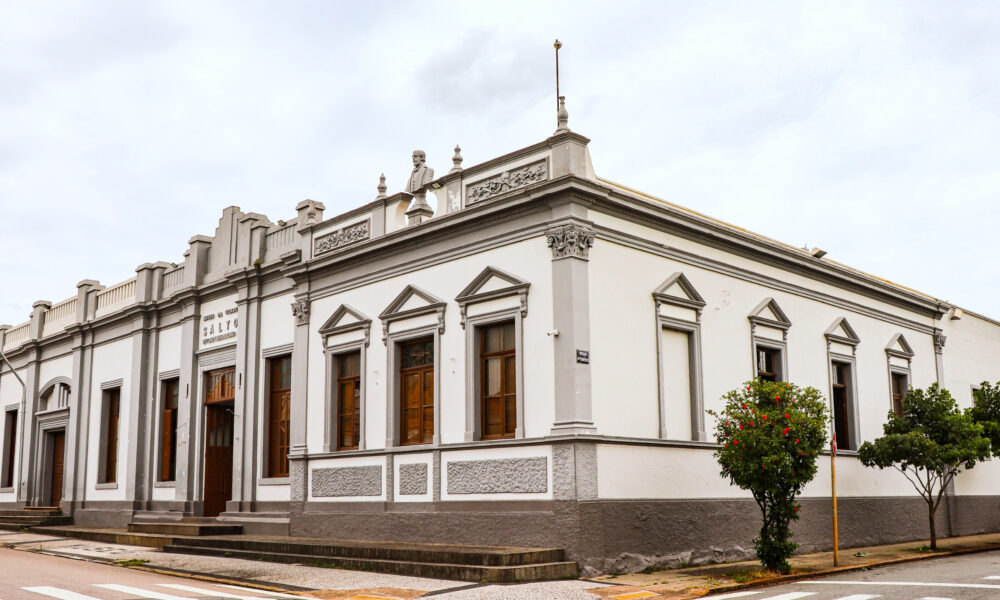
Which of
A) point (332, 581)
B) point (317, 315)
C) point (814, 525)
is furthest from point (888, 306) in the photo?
point (332, 581)

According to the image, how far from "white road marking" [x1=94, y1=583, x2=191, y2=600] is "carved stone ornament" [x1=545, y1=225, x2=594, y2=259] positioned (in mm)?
7268

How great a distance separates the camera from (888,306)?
74.2ft

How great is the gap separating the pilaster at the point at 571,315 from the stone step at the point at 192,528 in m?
9.21

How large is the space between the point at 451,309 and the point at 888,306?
12.0m

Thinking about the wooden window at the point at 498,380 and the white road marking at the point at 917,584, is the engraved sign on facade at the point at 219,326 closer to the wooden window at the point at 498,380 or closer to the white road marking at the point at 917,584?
the wooden window at the point at 498,380

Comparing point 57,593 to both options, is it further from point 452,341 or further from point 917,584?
point 917,584

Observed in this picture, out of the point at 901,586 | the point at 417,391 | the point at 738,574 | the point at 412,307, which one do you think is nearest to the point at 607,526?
the point at 738,574

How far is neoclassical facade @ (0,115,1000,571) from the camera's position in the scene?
14602 mm

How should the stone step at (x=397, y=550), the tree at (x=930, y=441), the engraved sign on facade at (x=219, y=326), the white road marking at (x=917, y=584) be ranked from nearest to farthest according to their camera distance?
the white road marking at (x=917, y=584)
the stone step at (x=397, y=550)
the tree at (x=930, y=441)
the engraved sign on facade at (x=219, y=326)

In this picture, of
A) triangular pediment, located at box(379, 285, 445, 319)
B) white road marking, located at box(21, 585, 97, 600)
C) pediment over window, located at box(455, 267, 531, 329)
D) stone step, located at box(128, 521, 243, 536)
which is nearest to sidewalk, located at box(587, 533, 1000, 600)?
pediment over window, located at box(455, 267, 531, 329)

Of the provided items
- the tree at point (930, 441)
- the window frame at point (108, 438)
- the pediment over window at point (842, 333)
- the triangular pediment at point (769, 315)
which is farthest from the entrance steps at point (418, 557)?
the pediment over window at point (842, 333)

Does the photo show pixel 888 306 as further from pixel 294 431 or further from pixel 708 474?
pixel 294 431

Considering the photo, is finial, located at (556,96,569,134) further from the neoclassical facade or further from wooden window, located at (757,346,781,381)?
wooden window, located at (757,346,781,381)

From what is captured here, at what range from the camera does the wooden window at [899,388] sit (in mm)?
22438
